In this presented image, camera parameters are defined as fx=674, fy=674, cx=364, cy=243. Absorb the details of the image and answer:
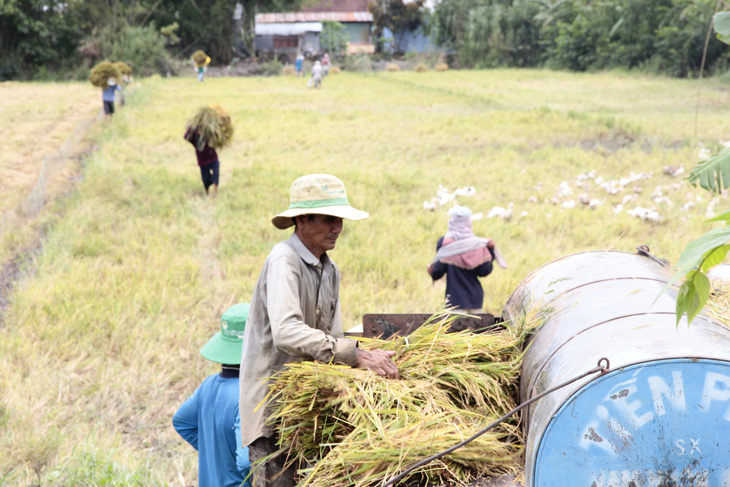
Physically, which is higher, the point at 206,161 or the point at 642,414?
the point at 642,414

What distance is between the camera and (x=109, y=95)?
1762cm

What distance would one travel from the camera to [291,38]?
48.8 meters

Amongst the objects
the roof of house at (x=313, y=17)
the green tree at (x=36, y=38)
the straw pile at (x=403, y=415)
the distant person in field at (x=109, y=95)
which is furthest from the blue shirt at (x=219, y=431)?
the roof of house at (x=313, y=17)

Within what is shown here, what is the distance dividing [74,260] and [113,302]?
4.82 feet

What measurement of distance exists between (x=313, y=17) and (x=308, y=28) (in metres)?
5.77

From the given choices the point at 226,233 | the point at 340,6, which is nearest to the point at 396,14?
the point at 340,6

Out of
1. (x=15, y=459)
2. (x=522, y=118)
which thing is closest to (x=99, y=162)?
(x=15, y=459)

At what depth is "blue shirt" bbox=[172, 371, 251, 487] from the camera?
2.88 metres

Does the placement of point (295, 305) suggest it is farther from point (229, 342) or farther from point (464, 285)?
point (464, 285)

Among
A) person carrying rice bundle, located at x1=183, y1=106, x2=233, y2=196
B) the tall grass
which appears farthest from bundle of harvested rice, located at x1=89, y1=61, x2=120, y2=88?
person carrying rice bundle, located at x1=183, y1=106, x2=233, y2=196

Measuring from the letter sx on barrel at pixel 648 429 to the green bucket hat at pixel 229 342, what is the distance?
147cm

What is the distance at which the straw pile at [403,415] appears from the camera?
2.23 meters

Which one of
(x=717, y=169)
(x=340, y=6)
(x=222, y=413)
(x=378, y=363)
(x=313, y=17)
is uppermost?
(x=340, y=6)

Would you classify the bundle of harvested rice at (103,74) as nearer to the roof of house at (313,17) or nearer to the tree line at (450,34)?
the tree line at (450,34)
